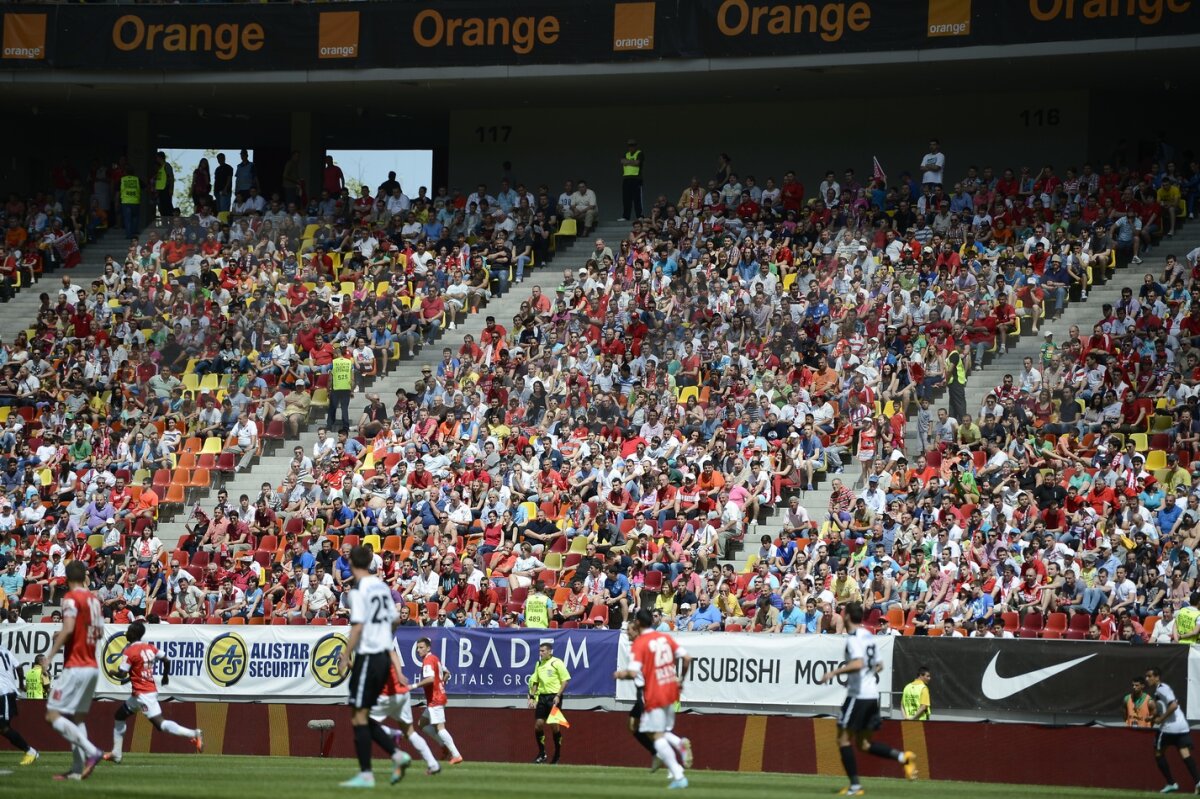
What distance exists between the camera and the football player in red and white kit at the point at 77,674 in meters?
16.1

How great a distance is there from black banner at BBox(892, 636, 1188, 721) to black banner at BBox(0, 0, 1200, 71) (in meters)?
15.1

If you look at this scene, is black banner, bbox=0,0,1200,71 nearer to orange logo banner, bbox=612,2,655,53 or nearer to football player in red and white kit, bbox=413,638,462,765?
orange logo banner, bbox=612,2,655,53

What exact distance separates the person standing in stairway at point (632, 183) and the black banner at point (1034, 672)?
1744 cm

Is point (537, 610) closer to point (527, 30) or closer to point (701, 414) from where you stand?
point (701, 414)

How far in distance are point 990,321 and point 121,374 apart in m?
17.3

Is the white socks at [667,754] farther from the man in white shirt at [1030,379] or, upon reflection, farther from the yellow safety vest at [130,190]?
the yellow safety vest at [130,190]

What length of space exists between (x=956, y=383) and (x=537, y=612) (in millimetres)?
8245

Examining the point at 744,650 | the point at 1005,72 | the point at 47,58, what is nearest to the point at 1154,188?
the point at 1005,72

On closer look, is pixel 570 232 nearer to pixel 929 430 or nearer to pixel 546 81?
pixel 546 81

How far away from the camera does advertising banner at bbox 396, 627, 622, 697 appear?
23.7 m

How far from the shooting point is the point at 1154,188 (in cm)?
3297

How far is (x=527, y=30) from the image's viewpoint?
37.2m

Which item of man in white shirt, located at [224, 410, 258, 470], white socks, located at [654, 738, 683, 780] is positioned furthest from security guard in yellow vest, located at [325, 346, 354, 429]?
white socks, located at [654, 738, 683, 780]

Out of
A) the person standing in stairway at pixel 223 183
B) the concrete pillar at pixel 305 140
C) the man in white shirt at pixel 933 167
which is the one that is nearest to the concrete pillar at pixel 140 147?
the person standing in stairway at pixel 223 183
